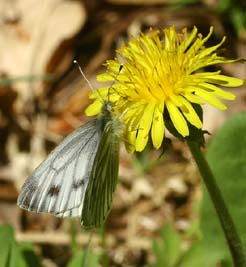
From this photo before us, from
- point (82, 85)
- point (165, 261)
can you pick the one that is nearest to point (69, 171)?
point (165, 261)

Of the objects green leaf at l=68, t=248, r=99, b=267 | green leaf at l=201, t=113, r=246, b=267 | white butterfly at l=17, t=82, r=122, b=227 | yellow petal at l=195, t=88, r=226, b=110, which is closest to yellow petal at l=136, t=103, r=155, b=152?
white butterfly at l=17, t=82, r=122, b=227

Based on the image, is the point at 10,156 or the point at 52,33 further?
the point at 52,33

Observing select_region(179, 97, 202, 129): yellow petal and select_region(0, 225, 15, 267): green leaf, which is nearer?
select_region(179, 97, 202, 129): yellow petal

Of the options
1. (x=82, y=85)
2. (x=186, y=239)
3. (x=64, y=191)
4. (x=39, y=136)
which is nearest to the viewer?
(x=64, y=191)

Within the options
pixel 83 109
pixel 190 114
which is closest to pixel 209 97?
pixel 190 114

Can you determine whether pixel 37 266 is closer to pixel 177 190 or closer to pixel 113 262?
pixel 113 262

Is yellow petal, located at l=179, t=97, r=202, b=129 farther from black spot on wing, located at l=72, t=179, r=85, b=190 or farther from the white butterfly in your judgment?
black spot on wing, located at l=72, t=179, r=85, b=190
